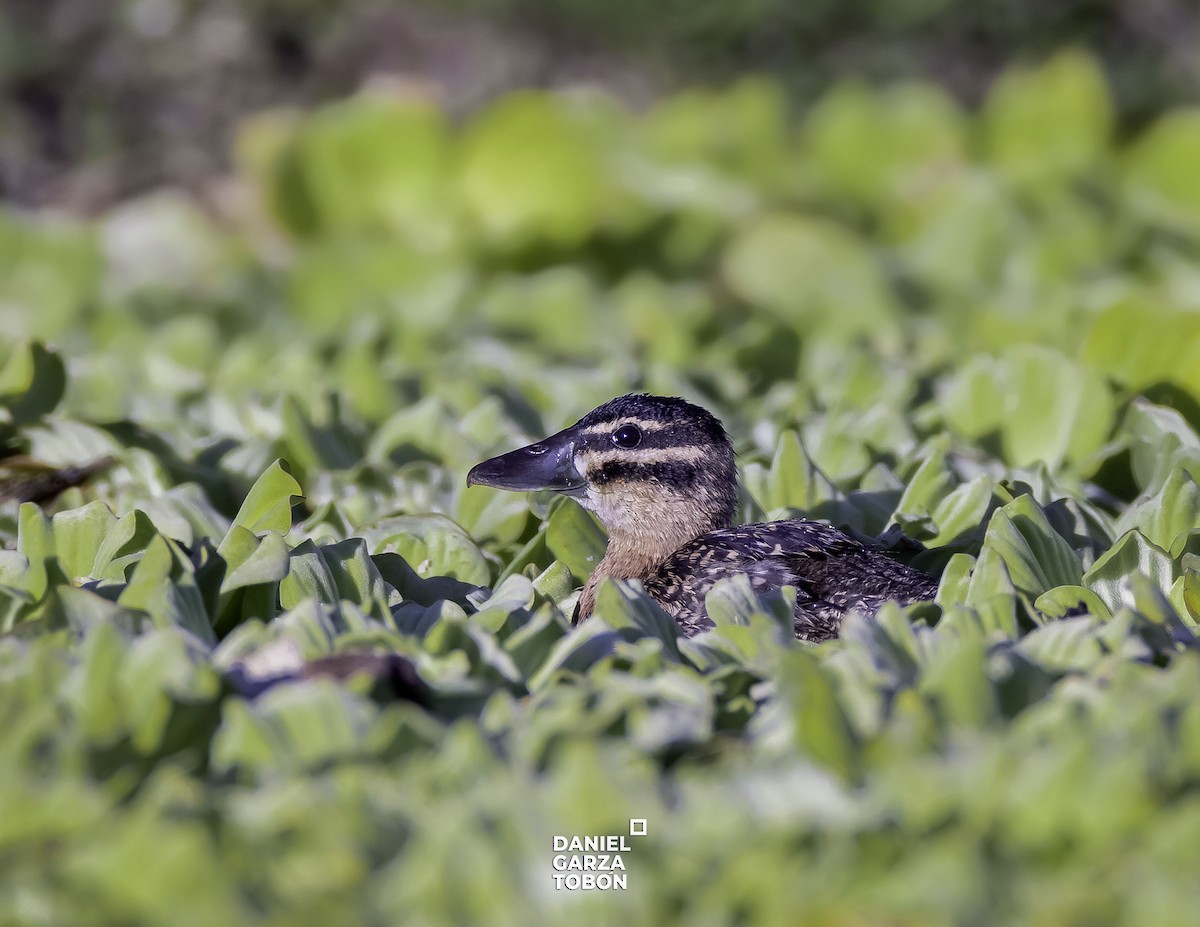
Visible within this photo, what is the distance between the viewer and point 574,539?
342 cm

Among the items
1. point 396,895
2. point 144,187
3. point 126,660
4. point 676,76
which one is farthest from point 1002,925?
point 676,76

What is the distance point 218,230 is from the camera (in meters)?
6.93

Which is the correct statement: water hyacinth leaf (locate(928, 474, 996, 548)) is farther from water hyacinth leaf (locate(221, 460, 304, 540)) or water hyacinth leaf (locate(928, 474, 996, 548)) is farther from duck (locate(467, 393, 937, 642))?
water hyacinth leaf (locate(221, 460, 304, 540))

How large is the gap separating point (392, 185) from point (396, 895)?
5346 millimetres

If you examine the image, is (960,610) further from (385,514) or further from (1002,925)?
(385,514)

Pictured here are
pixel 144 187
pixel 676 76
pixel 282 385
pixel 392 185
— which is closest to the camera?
pixel 282 385

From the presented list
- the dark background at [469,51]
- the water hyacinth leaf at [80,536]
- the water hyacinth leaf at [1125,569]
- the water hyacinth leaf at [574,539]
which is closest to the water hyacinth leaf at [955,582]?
the water hyacinth leaf at [1125,569]

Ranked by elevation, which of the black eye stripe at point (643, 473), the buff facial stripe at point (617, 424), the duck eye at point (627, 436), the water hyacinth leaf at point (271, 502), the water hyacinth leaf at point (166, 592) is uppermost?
the water hyacinth leaf at point (166, 592)

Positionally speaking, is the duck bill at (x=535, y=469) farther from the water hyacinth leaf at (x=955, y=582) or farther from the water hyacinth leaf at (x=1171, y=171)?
the water hyacinth leaf at (x=1171, y=171)

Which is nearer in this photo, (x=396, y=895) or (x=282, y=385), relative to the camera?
(x=396, y=895)

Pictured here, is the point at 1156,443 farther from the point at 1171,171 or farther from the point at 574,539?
the point at 1171,171

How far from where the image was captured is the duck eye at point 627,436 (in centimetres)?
356

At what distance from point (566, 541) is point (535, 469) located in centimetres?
20

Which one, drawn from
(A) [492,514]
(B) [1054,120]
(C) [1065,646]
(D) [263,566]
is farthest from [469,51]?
(C) [1065,646]
